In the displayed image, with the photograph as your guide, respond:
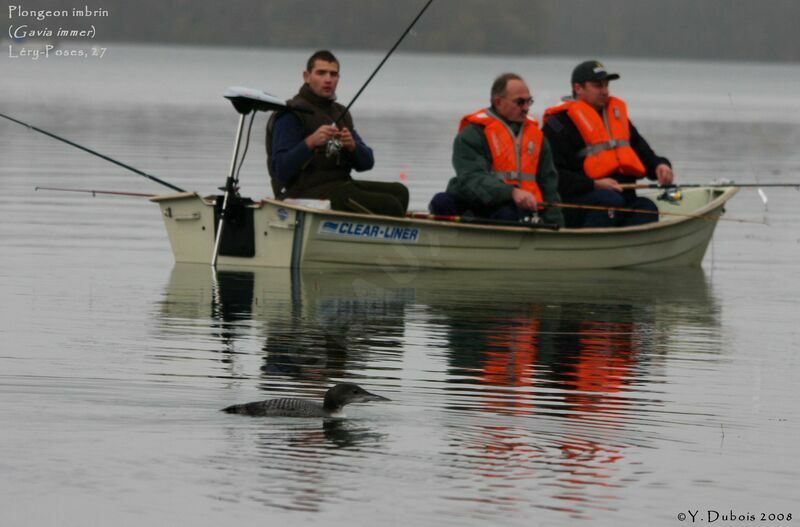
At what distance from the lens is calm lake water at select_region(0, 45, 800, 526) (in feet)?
25.8

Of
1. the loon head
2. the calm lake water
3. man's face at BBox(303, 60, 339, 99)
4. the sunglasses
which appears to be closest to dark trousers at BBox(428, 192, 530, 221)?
the calm lake water

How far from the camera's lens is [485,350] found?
38.3ft

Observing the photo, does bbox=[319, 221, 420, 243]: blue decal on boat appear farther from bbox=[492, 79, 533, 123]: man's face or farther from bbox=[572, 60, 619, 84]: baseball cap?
bbox=[572, 60, 619, 84]: baseball cap

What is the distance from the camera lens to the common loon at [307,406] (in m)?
9.06

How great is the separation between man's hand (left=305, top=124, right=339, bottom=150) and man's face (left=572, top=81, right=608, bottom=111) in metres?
2.69

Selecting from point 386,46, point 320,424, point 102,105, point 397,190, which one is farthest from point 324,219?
point 386,46

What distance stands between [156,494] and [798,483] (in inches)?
103

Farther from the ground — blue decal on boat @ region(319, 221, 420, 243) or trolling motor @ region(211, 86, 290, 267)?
trolling motor @ region(211, 86, 290, 267)

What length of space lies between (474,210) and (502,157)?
0.54 metres

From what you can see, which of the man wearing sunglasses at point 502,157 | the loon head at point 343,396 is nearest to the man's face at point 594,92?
the man wearing sunglasses at point 502,157

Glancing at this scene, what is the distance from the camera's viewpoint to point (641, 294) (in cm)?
1521

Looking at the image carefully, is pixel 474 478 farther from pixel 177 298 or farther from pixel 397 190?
pixel 397 190

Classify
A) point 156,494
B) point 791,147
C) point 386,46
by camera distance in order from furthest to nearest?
point 386,46 → point 791,147 → point 156,494

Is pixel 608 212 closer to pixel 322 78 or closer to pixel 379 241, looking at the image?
pixel 379 241
